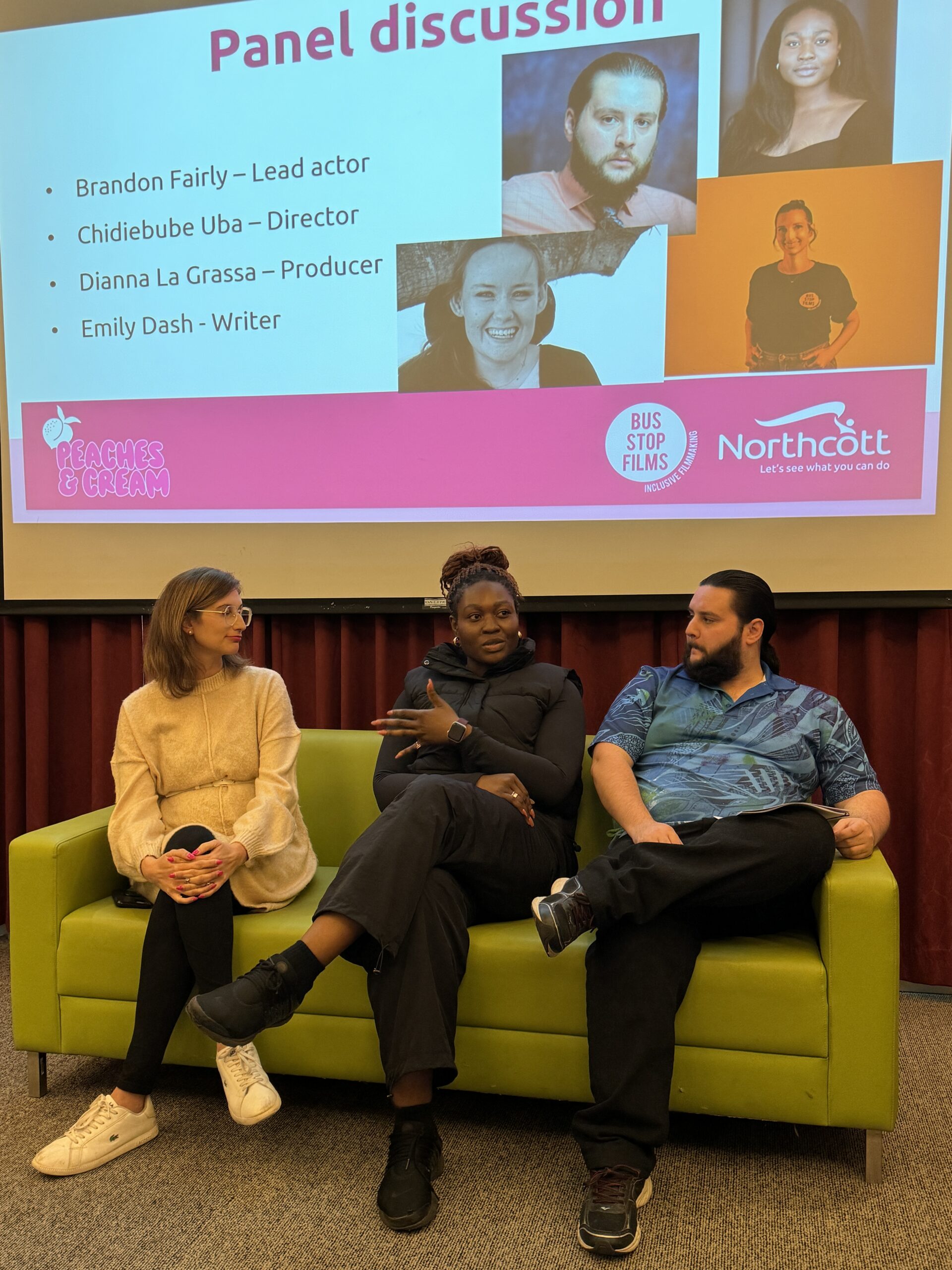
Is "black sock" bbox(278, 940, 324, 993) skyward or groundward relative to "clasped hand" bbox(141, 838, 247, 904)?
groundward

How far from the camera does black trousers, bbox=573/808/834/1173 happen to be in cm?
174

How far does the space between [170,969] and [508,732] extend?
0.85m

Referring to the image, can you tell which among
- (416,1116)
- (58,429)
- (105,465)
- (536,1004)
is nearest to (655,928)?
(536,1004)

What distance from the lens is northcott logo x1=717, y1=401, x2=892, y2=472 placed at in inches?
103

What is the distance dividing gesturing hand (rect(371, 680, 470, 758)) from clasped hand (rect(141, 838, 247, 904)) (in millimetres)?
400

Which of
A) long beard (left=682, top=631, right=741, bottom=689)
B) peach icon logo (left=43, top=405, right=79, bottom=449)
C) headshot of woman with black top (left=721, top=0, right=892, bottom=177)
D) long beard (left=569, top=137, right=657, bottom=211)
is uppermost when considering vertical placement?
headshot of woman with black top (left=721, top=0, right=892, bottom=177)

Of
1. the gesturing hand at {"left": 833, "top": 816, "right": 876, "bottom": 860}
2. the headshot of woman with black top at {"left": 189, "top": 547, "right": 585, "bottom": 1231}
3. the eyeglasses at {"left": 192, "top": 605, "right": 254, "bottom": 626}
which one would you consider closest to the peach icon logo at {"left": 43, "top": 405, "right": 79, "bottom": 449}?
the eyeglasses at {"left": 192, "top": 605, "right": 254, "bottom": 626}

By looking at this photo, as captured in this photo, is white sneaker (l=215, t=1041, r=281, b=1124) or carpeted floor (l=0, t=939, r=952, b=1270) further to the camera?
white sneaker (l=215, t=1041, r=281, b=1124)

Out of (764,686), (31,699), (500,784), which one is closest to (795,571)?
(764,686)

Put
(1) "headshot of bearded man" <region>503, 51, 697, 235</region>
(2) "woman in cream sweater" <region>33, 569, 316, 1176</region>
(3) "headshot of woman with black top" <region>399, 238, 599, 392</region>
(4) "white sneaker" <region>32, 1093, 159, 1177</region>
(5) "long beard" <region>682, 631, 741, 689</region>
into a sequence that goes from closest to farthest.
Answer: (4) "white sneaker" <region>32, 1093, 159, 1177</region> < (2) "woman in cream sweater" <region>33, 569, 316, 1176</region> < (5) "long beard" <region>682, 631, 741, 689</region> < (1) "headshot of bearded man" <region>503, 51, 697, 235</region> < (3) "headshot of woman with black top" <region>399, 238, 599, 392</region>

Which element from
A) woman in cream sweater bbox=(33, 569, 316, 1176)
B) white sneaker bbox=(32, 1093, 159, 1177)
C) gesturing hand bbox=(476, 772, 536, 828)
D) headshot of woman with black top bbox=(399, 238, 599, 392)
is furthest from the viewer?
headshot of woman with black top bbox=(399, 238, 599, 392)

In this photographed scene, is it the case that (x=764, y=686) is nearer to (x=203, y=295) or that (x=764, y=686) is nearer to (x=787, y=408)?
(x=787, y=408)

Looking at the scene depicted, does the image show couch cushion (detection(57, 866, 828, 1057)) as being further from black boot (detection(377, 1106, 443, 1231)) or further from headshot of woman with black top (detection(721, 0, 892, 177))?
headshot of woman with black top (detection(721, 0, 892, 177))

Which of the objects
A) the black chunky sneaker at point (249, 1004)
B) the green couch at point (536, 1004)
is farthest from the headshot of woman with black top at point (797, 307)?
the black chunky sneaker at point (249, 1004)
